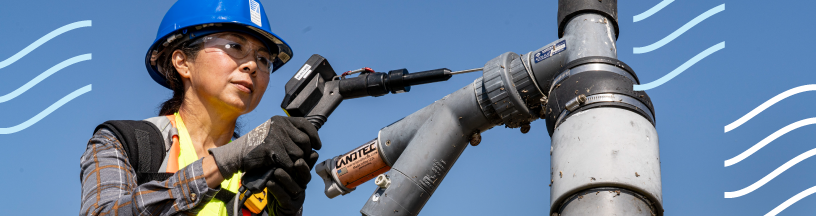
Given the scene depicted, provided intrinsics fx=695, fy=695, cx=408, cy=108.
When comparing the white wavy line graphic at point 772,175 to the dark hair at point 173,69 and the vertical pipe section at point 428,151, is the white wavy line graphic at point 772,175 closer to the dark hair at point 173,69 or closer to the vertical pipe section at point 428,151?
the vertical pipe section at point 428,151

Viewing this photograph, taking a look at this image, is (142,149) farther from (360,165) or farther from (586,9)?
(586,9)

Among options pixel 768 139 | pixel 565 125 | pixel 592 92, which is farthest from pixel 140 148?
pixel 768 139

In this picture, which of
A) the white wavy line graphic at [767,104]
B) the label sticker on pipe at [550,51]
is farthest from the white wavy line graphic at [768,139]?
the label sticker on pipe at [550,51]

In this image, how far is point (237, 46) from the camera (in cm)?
335

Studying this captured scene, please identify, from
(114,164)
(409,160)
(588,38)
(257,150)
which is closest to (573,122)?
(588,38)

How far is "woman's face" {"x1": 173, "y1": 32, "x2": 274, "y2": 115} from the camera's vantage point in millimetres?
3215

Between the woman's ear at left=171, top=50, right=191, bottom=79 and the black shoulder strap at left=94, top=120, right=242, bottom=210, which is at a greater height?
the woman's ear at left=171, top=50, right=191, bottom=79

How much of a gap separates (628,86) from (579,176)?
465mm

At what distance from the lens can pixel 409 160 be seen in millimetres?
3057

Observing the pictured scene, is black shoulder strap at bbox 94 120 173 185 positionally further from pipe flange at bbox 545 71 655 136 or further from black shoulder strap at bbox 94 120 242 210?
pipe flange at bbox 545 71 655 136

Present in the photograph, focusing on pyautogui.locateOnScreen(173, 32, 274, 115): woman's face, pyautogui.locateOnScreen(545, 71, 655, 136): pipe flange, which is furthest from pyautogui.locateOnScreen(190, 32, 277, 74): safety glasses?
pyautogui.locateOnScreen(545, 71, 655, 136): pipe flange

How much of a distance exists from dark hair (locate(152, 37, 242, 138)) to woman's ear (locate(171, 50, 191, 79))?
24 mm

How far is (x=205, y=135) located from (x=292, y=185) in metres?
0.80

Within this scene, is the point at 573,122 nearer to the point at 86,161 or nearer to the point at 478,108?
the point at 478,108
